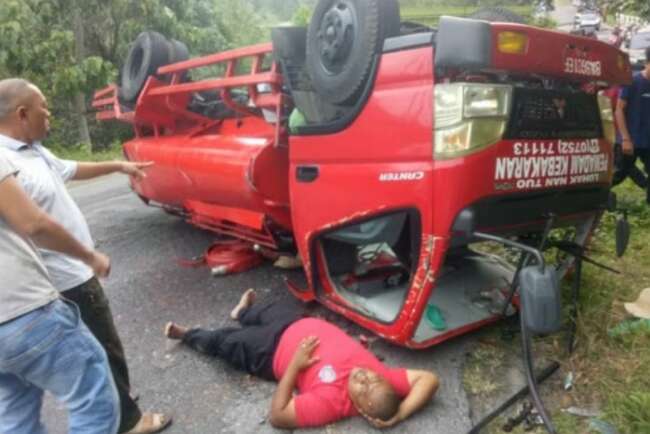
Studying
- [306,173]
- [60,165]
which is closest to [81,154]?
[306,173]

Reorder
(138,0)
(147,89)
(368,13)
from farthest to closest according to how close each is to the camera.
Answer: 1. (138,0)
2. (147,89)
3. (368,13)

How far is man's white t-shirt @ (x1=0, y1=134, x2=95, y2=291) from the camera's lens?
2.01 meters

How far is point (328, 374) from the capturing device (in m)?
2.60

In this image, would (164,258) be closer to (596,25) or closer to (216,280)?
(216,280)

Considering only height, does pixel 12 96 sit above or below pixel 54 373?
above

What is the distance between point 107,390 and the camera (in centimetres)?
204

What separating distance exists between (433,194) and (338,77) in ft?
2.53

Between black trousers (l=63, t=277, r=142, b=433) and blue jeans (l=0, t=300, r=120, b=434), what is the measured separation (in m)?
0.25

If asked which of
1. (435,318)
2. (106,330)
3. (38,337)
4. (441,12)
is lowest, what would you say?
(435,318)

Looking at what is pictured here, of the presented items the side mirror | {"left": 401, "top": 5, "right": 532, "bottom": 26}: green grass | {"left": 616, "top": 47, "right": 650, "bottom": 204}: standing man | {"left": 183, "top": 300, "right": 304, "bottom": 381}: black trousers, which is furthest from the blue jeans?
→ {"left": 616, "top": 47, "right": 650, "bottom": 204}: standing man

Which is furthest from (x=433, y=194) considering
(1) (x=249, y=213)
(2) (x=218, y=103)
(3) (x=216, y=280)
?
(2) (x=218, y=103)

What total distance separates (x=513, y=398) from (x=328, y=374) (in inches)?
31.0

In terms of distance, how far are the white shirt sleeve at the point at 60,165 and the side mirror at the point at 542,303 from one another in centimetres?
179

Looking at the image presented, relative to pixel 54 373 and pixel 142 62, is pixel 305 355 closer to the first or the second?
pixel 54 373
